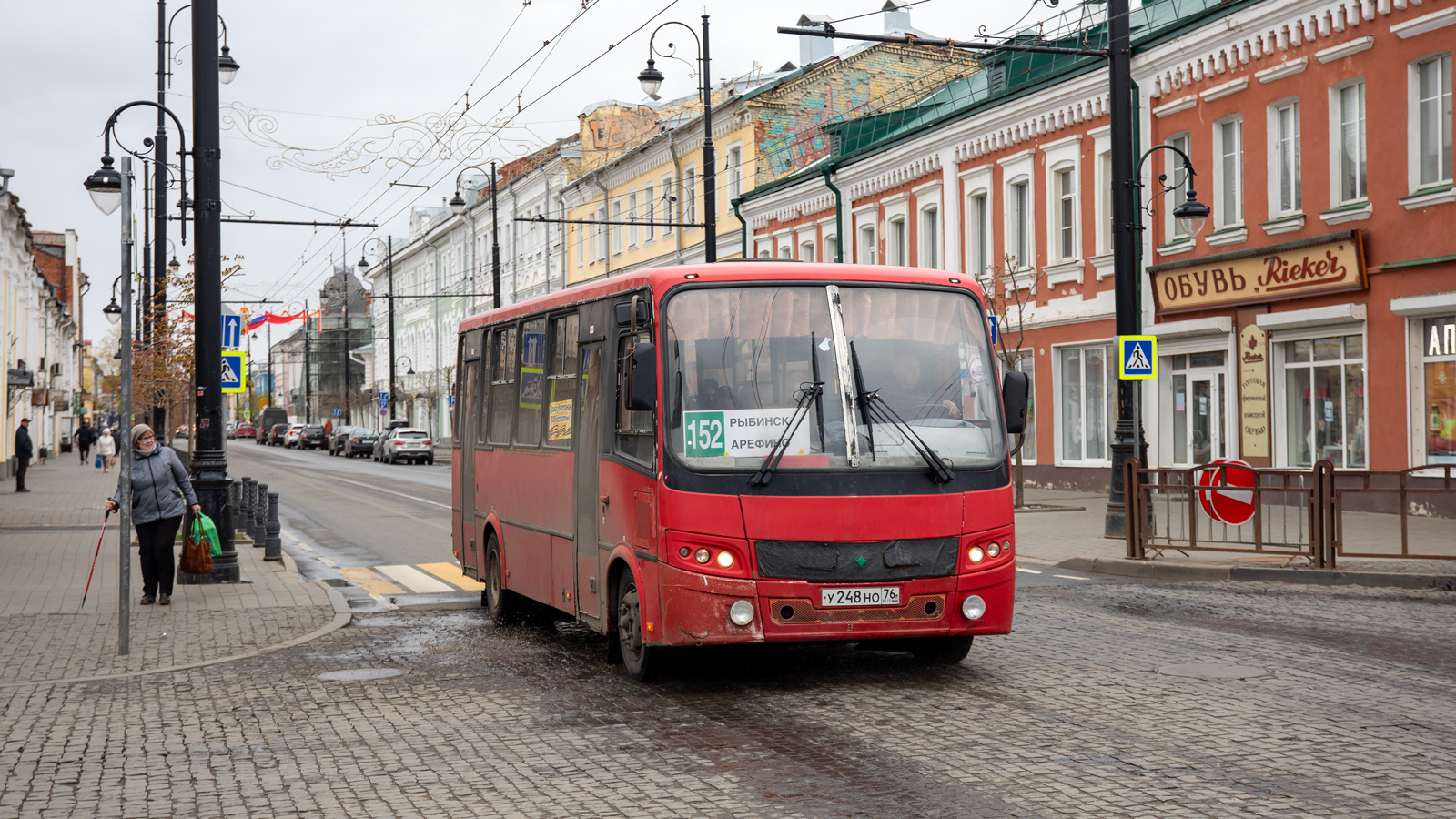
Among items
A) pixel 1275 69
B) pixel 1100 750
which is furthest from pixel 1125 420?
pixel 1100 750

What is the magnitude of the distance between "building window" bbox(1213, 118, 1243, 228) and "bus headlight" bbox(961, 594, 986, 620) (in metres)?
18.1

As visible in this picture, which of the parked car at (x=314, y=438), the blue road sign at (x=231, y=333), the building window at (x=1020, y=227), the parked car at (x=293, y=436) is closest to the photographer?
the blue road sign at (x=231, y=333)

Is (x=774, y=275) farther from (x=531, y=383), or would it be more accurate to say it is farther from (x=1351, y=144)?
(x=1351, y=144)

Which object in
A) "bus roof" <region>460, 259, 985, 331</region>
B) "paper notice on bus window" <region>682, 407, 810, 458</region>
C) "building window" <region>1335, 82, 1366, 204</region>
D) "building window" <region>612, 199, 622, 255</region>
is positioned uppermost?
"building window" <region>612, 199, 622, 255</region>

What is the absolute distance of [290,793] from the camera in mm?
6574

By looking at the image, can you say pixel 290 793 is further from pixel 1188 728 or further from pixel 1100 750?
pixel 1188 728

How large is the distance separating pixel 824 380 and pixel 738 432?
2.02 feet

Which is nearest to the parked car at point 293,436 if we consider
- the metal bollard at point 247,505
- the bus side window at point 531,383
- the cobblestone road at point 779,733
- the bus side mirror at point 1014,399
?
the metal bollard at point 247,505

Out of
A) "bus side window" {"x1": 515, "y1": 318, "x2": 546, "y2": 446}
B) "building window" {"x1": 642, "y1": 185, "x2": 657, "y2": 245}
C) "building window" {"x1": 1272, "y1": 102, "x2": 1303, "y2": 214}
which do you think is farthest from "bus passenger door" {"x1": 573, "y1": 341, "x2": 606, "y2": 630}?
"building window" {"x1": 642, "y1": 185, "x2": 657, "y2": 245}

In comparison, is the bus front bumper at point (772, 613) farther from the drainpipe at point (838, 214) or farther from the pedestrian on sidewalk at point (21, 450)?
the drainpipe at point (838, 214)

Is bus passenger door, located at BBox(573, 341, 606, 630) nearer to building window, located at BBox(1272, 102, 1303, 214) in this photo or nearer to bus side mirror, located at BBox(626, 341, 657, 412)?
bus side mirror, located at BBox(626, 341, 657, 412)

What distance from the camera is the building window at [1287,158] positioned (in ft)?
77.8

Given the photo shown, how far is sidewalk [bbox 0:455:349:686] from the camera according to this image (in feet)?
35.1

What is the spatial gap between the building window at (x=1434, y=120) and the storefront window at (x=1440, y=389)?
2080 mm
